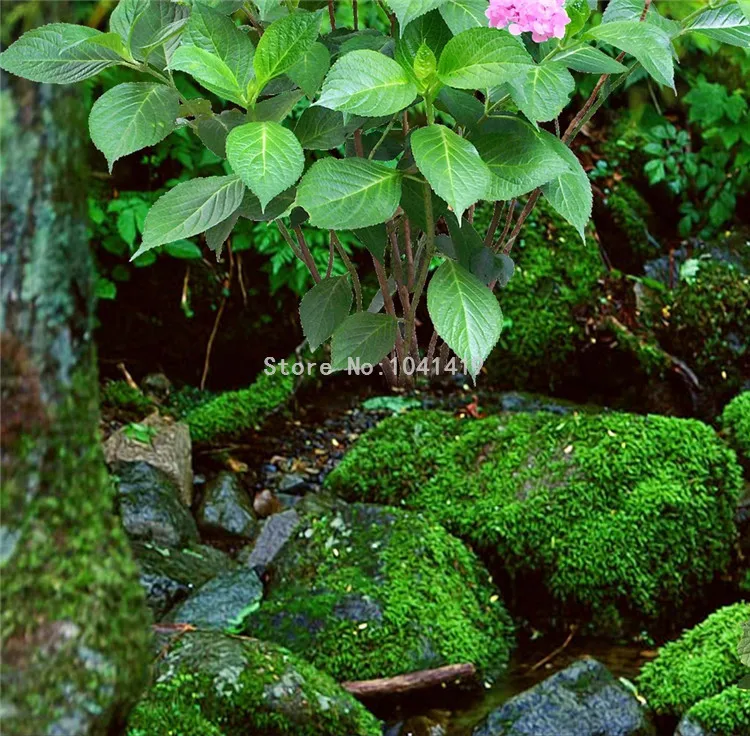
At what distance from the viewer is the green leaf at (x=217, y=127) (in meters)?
1.06

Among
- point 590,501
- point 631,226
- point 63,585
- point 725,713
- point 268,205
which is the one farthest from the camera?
point 631,226

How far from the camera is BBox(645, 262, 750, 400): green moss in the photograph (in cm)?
487

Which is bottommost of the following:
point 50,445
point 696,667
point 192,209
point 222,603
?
point 696,667

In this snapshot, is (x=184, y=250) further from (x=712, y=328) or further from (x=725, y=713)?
(x=725, y=713)

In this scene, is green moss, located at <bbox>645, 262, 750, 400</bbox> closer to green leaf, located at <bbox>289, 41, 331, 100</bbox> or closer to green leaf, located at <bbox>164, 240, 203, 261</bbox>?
green leaf, located at <bbox>164, 240, 203, 261</bbox>

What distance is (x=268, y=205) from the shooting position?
108cm

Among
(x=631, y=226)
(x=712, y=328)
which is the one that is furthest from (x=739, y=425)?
(x=631, y=226)

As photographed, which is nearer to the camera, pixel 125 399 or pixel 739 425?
pixel 739 425

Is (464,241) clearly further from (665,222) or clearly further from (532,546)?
(665,222)

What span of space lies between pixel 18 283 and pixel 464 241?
472 mm

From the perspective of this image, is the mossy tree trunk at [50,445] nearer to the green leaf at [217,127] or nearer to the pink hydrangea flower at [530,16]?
the green leaf at [217,127]

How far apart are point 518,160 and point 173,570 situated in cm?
275

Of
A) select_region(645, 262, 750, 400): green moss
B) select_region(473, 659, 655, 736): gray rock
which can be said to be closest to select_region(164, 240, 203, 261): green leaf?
select_region(645, 262, 750, 400): green moss

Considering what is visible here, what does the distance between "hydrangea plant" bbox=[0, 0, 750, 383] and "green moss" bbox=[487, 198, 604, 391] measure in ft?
12.5
